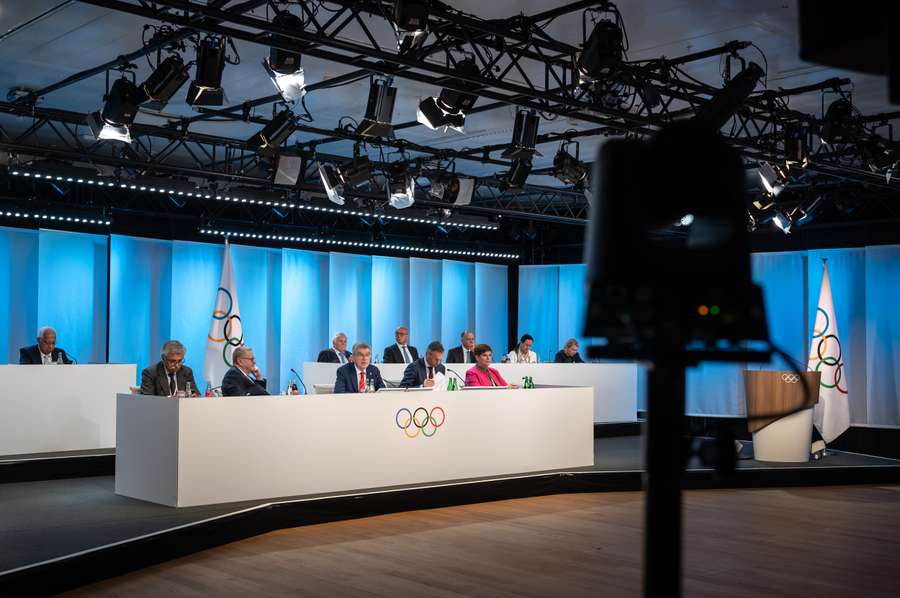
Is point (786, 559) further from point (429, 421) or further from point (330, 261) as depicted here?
point (330, 261)

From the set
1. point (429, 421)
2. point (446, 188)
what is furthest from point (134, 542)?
point (446, 188)

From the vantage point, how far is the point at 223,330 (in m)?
11.1

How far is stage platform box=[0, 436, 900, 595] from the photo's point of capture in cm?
536

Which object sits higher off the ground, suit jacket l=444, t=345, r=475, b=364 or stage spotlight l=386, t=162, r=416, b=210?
stage spotlight l=386, t=162, r=416, b=210

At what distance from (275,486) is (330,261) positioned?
780cm

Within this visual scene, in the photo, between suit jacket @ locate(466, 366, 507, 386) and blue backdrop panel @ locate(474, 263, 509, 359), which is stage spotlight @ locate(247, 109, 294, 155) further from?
blue backdrop panel @ locate(474, 263, 509, 359)

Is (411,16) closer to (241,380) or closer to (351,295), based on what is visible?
(241,380)

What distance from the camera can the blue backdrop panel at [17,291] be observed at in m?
11.5

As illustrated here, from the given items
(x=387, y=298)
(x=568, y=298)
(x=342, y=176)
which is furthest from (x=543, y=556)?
(x=568, y=298)

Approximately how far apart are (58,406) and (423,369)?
364cm

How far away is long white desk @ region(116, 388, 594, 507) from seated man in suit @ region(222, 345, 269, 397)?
1.29 feet

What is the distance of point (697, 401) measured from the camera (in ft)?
47.1

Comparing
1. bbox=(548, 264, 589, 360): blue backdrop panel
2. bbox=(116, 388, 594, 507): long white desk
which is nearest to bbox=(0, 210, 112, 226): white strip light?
bbox=(116, 388, 594, 507): long white desk

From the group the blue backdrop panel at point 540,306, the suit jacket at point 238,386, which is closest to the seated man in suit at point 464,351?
the blue backdrop panel at point 540,306
